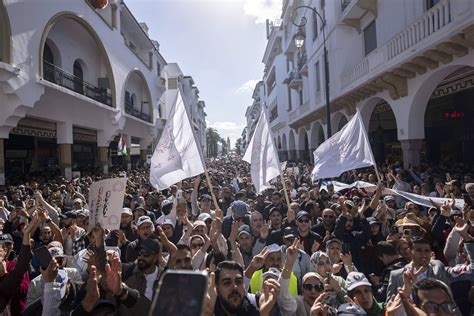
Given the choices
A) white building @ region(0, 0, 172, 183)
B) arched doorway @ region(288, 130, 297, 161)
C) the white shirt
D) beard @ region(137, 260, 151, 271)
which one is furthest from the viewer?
arched doorway @ region(288, 130, 297, 161)

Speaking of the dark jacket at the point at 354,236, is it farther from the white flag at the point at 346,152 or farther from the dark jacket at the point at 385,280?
the white flag at the point at 346,152

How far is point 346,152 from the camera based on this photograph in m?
7.11

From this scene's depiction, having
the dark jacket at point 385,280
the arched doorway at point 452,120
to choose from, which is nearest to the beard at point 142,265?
the dark jacket at point 385,280

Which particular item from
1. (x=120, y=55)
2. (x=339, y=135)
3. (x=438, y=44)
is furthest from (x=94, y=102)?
(x=438, y=44)

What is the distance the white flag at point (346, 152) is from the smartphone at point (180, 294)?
5.99 metres

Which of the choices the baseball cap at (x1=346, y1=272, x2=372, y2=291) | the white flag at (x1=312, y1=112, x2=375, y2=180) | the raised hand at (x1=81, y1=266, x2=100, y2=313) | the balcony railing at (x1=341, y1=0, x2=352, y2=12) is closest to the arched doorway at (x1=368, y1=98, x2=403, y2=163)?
the balcony railing at (x1=341, y1=0, x2=352, y2=12)

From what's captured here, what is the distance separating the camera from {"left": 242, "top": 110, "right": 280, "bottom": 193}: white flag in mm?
6557

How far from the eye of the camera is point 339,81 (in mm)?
16422

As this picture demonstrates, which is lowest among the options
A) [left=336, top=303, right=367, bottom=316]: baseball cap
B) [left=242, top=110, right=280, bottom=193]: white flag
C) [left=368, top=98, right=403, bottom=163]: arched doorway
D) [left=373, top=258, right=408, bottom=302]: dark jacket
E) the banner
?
[left=373, top=258, right=408, bottom=302]: dark jacket

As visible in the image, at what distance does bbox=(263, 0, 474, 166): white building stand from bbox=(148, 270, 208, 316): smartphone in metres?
8.29

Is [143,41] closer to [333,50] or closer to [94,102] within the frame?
[94,102]

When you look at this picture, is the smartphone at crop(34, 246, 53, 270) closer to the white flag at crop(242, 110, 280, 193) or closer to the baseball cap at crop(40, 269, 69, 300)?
the baseball cap at crop(40, 269, 69, 300)

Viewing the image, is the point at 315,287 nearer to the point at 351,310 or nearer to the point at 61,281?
the point at 351,310

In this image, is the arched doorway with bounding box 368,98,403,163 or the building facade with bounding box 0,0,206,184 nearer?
the building facade with bounding box 0,0,206,184
